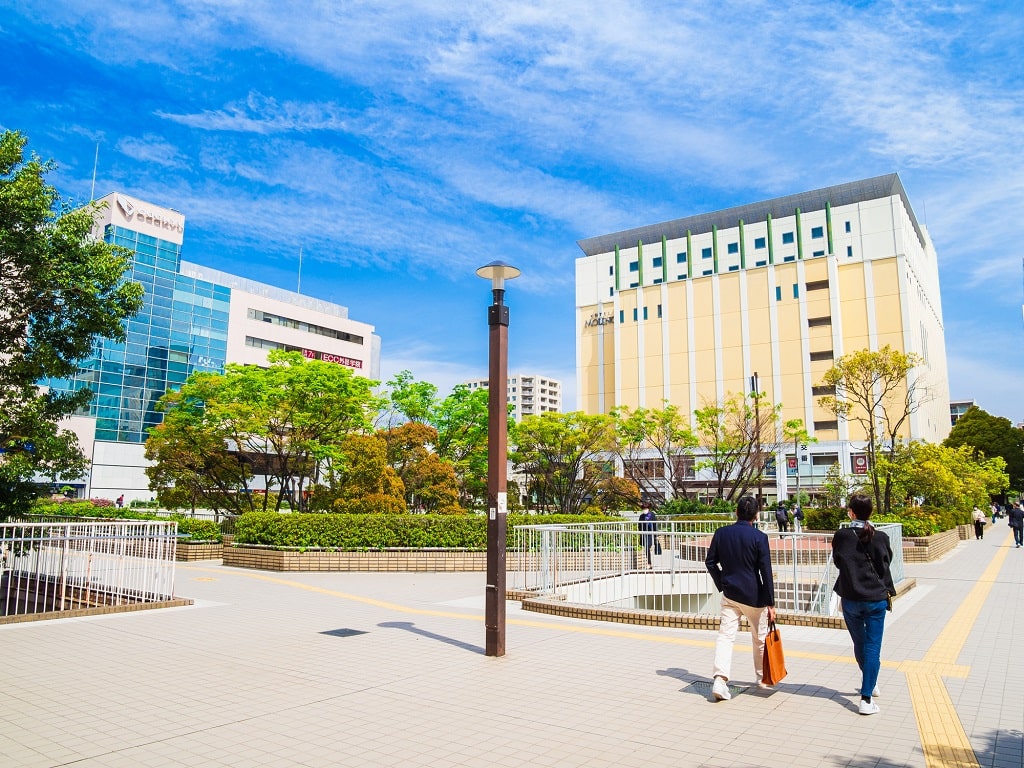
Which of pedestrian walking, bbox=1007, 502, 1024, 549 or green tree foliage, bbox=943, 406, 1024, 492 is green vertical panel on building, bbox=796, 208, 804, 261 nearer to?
green tree foliage, bbox=943, 406, 1024, 492

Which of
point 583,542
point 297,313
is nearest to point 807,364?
point 297,313

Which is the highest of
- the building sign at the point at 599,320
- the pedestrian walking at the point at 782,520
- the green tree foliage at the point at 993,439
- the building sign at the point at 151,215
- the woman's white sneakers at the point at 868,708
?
Result: the building sign at the point at 151,215

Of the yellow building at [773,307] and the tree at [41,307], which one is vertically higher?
the yellow building at [773,307]

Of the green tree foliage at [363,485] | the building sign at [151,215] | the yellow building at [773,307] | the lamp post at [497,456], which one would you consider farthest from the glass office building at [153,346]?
the lamp post at [497,456]

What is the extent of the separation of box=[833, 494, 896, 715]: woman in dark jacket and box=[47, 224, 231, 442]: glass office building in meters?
57.0

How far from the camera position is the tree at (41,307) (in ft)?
36.6

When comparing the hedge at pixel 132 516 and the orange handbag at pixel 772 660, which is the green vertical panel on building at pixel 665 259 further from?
the orange handbag at pixel 772 660

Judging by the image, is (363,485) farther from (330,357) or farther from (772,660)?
(330,357)

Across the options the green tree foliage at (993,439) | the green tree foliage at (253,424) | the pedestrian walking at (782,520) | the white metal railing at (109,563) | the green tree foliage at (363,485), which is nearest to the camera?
the white metal railing at (109,563)

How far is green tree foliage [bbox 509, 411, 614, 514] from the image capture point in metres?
36.2

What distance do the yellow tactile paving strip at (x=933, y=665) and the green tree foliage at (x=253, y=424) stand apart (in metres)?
10.2

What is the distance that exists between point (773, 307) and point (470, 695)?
6205 cm

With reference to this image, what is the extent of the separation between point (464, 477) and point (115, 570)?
20905 millimetres

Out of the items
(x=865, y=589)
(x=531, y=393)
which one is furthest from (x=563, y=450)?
(x=531, y=393)
